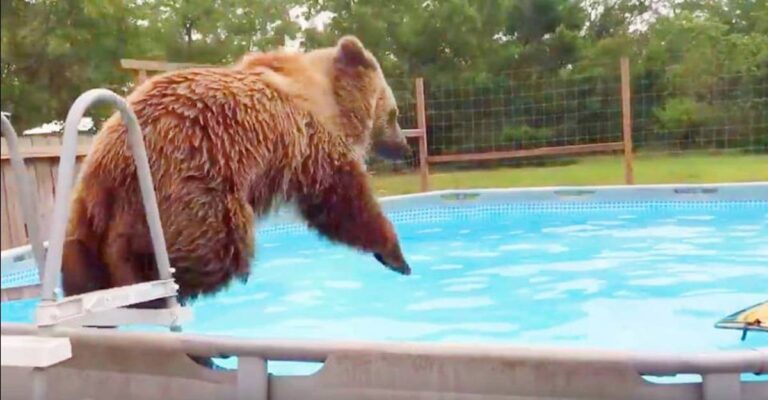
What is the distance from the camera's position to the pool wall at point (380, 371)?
1854mm

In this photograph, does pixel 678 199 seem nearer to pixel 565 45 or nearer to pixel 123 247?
pixel 565 45

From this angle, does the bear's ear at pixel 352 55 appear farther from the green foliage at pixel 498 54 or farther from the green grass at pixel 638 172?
the green grass at pixel 638 172

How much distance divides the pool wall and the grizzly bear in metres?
0.56

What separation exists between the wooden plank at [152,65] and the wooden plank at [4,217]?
7.22 feet

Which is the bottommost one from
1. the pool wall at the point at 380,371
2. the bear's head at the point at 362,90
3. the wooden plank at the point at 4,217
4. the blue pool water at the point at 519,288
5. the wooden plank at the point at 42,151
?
the blue pool water at the point at 519,288

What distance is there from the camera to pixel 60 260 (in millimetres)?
1687

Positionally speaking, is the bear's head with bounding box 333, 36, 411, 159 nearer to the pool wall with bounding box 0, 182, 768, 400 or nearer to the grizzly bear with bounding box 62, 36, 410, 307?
the grizzly bear with bounding box 62, 36, 410, 307

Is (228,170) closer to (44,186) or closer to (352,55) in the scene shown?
(352,55)

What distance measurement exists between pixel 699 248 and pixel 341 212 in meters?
3.15

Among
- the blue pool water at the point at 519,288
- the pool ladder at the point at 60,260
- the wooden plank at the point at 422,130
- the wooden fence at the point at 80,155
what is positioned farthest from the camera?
the wooden plank at the point at 422,130

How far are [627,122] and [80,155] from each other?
16.6ft

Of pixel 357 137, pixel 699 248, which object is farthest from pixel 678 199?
pixel 357 137

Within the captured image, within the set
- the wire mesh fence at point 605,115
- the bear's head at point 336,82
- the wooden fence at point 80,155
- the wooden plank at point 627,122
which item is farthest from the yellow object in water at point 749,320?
the wooden plank at point 627,122

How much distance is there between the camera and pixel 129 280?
2756mm
